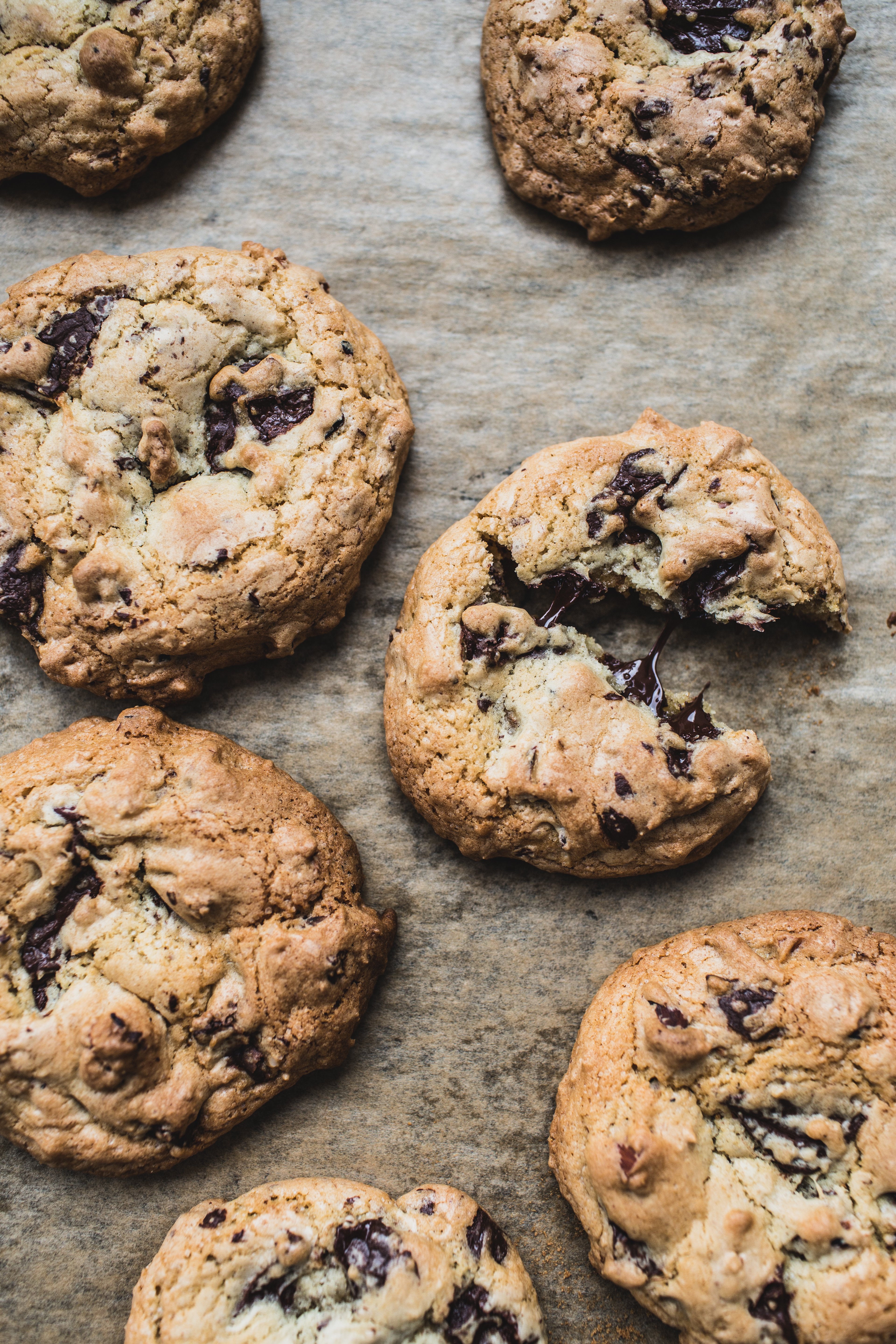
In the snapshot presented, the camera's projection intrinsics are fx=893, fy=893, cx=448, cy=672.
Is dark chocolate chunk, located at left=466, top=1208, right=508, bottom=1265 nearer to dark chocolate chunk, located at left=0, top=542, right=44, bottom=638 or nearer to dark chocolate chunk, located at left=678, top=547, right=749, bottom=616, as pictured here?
dark chocolate chunk, located at left=678, top=547, right=749, bottom=616

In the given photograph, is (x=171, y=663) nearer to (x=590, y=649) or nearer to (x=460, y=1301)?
(x=590, y=649)

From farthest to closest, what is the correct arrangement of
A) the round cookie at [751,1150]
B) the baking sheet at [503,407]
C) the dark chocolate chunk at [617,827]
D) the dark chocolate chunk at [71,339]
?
the baking sheet at [503,407] < the dark chocolate chunk at [71,339] < the dark chocolate chunk at [617,827] < the round cookie at [751,1150]

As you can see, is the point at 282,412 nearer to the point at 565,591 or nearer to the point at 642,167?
the point at 565,591

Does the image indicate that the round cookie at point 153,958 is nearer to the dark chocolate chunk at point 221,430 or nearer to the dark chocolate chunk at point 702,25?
the dark chocolate chunk at point 221,430

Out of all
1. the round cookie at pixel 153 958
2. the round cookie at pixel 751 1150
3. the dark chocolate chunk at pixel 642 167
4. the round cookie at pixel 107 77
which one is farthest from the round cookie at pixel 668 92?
the round cookie at pixel 751 1150

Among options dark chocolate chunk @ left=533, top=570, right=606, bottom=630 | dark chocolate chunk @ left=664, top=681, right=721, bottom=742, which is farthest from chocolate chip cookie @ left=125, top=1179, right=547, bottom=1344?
dark chocolate chunk @ left=533, top=570, right=606, bottom=630

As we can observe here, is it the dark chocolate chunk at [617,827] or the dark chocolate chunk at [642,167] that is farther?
the dark chocolate chunk at [642,167]

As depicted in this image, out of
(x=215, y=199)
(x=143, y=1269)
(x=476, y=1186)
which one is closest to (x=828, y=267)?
(x=215, y=199)
